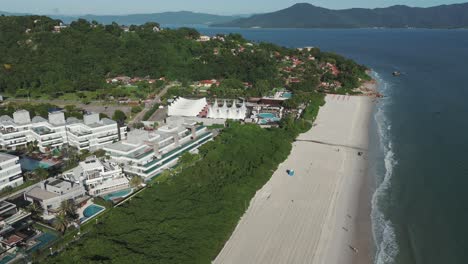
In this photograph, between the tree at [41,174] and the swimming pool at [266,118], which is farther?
the swimming pool at [266,118]

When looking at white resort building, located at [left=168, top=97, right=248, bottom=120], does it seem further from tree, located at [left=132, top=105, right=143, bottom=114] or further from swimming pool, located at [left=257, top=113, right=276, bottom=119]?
tree, located at [left=132, top=105, right=143, bottom=114]

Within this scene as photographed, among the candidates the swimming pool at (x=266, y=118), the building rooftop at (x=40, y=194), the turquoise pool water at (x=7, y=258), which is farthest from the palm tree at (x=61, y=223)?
the swimming pool at (x=266, y=118)

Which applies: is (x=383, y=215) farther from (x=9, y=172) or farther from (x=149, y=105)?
(x=149, y=105)

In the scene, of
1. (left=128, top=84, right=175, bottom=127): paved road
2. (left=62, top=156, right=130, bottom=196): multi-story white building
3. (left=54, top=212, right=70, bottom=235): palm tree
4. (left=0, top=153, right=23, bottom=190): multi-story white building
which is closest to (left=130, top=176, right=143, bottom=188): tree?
(left=62, top=156, right=130, bottom=196): multi-story white building

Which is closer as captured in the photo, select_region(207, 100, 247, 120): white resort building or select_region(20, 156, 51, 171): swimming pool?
select_region(20, 156, 51, 171): swimming pool

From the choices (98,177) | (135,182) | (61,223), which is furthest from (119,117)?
(61,223)

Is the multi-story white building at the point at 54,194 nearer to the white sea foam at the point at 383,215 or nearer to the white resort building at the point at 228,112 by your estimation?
the white sea foam at the point at 383,215

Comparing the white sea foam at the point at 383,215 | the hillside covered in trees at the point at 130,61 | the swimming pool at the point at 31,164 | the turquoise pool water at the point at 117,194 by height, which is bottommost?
the swimming pool at the point at 31,164
